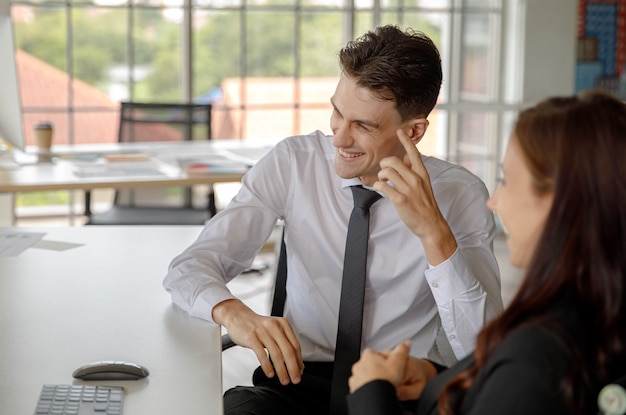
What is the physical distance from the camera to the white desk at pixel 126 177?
353cm

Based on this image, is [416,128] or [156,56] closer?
[416,128]

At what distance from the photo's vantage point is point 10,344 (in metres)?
1.69

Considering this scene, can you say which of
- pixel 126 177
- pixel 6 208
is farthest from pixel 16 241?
pixel 6 208

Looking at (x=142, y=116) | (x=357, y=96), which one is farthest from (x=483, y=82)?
(x=357, y=96)

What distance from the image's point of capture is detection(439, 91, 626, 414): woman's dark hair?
1.10 meters

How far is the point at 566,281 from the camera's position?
1.12m

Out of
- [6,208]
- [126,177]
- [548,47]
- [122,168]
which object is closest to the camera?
[126,177]

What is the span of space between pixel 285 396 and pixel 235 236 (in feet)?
1.21

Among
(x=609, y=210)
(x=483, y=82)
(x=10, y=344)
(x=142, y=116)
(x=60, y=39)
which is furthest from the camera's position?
(x=483, y=82)

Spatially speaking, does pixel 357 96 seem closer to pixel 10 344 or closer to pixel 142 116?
pixel 10 344

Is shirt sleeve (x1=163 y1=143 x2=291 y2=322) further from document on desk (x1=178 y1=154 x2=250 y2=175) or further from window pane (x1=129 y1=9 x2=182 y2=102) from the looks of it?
window pane (x1=129 y1=9 x2=182 y2=102)

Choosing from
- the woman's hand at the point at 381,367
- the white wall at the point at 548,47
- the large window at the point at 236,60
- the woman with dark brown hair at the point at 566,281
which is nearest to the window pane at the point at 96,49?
the large window at the point at 236,60

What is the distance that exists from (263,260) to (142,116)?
117 centimetres

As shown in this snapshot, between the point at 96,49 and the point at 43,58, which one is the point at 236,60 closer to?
the point at 96,49
